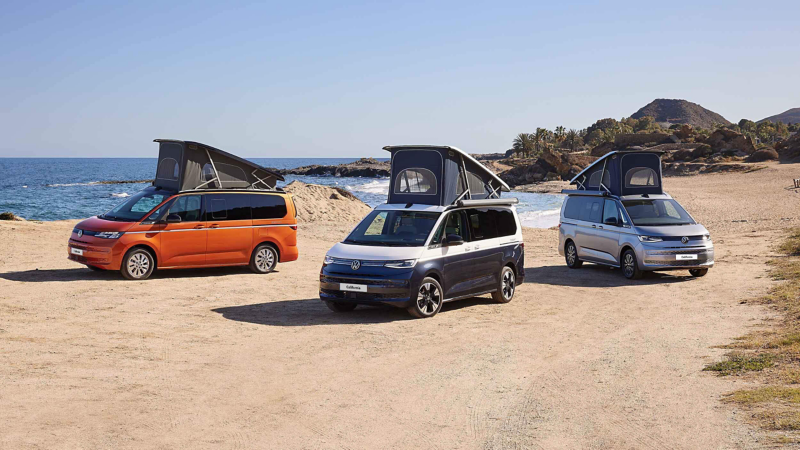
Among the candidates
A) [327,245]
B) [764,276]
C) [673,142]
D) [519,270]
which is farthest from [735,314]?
[673,142]

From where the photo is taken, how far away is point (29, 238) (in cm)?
2369

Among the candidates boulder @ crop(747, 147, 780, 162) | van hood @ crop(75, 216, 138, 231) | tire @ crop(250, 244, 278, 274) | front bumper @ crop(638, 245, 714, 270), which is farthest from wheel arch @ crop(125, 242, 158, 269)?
boulder @ crop(747, 147, 780, 162)

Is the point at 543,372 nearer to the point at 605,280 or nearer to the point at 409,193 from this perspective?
the point at 409,193

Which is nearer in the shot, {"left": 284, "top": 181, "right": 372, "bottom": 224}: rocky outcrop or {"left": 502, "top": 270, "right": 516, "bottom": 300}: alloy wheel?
{"left": 502, "top": 270, "right": 516, "bottom": 300}: alloy wheel

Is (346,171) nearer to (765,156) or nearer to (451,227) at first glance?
(765,156)

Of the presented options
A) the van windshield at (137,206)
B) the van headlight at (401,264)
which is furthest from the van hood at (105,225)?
the van headlight at (401,264)

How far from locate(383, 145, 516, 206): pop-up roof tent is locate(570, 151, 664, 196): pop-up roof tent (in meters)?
6.05

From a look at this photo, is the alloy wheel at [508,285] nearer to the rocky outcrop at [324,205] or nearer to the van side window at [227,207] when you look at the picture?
the van side window at [227,207]

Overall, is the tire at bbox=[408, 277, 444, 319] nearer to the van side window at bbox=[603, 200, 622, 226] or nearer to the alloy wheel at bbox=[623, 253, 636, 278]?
the alloy wheel at bbox=[623, 253, 636, 278]

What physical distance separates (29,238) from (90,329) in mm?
14416

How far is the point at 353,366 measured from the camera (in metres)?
9.42

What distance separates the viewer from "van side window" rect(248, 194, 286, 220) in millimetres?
17781

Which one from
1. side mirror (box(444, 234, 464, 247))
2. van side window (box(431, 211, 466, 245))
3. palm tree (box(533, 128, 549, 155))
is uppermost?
palm tree (box(533, 128, 549, 155))

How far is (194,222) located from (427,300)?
6629 millimetres
